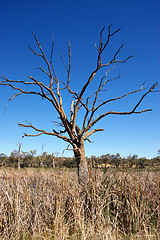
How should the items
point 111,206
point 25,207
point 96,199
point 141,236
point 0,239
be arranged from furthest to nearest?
point 111,206 → point 96,199 → point 25,207 → point 141,236 → point 0,239

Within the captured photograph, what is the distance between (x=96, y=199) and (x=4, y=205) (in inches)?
66.8

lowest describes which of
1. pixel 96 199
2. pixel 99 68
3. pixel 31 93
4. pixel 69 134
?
pixel 96 199

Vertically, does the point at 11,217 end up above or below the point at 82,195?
below

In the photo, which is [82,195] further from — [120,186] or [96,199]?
[120,186]

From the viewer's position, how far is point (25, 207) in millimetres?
3131

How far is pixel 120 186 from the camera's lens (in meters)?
3.70

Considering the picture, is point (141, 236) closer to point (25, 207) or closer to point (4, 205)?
point (25, 207)

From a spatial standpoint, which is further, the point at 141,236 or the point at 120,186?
the point at 120,186

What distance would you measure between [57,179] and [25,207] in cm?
72

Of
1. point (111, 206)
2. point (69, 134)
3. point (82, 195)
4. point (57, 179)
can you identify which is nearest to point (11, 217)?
point (57, 179)

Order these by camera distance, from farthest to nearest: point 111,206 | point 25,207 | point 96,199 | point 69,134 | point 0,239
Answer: point 69,134, point 111,206, point 96,199, point 25,207, point 0,239

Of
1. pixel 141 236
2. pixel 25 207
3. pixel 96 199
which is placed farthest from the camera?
pixel 96 199

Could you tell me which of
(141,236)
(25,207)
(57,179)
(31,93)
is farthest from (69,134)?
(141,236)

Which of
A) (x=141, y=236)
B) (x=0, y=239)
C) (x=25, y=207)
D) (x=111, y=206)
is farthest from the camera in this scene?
(x=111, y=206)
